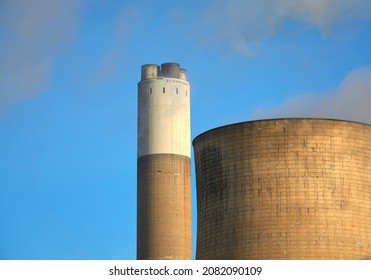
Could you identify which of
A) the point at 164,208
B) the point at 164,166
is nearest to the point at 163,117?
the point at 164,166

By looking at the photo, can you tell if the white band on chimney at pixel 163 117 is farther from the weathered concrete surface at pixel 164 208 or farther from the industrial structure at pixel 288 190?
the industrial structure at pixel 288 190

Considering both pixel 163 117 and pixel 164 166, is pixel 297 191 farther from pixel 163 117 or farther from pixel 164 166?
pixel 163 117

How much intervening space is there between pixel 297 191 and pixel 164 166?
78.9 ft

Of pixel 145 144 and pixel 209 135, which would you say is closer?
pixel 209 135

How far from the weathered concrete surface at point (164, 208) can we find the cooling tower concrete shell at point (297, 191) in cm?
2171

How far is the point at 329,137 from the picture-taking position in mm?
38531

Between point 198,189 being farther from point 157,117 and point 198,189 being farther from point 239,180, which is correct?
point 157,117

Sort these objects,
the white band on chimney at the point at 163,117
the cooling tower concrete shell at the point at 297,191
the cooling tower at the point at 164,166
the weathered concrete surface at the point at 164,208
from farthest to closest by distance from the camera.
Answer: the white band on chimney at the point at 163,117 → the cooling tower at the point at 164,166 → the weathered concrete surface at the point at 164,208 → the cooling tower concrete shell at the point at 297,191

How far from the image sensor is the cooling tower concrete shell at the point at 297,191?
3825 cm

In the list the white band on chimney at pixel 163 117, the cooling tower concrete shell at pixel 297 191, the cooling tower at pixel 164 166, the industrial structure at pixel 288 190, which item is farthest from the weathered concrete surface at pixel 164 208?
the cooling tower concrete shell at pixel 297 191

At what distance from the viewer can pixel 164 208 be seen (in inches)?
2419

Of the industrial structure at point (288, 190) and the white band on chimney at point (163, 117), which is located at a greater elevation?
the white band on chimney at point (163, 117)
